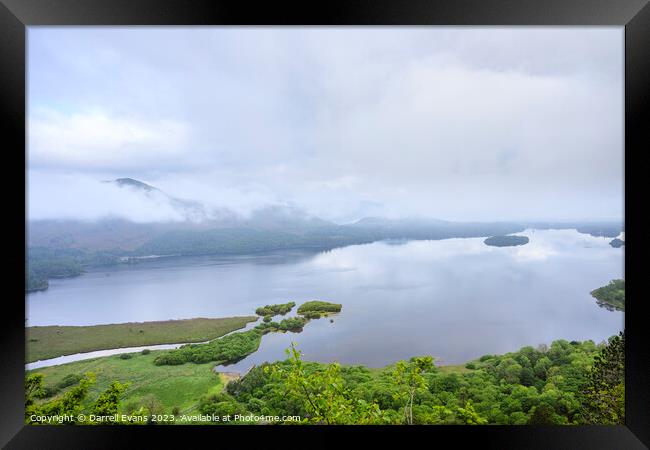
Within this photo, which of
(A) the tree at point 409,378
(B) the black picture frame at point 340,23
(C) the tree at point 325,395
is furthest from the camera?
(A) the tree at point 409,378

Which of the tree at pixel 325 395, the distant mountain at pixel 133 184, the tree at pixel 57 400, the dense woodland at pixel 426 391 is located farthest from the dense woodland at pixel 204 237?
the tree at pixel 325 395

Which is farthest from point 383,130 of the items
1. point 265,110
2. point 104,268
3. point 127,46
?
point 104,268

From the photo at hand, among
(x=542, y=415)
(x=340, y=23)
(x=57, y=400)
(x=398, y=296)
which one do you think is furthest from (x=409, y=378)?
(x=57, y=400)

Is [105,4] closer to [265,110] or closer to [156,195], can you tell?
[265,110]

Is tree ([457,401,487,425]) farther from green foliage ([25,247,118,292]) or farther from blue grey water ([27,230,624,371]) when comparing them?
green foliage ([25,247,118,292])

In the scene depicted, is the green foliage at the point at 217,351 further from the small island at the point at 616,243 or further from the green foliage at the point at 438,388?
the small island at the point at 616,243

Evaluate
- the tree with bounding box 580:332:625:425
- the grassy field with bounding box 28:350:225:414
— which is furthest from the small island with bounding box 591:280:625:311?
the grassy field with bounding box 28:350:225:414
